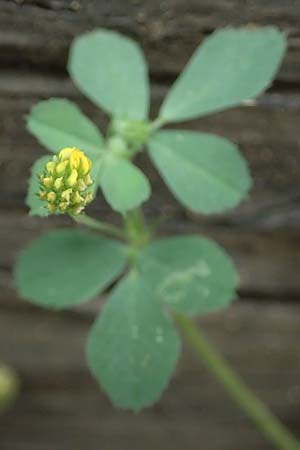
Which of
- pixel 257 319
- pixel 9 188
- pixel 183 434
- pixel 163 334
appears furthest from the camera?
pixel 183 434

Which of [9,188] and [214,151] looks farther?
[9,188]

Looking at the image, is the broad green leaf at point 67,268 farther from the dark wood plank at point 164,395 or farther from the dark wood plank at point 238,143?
the dark wood plank at point 164,395

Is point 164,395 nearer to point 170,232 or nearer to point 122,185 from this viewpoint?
point 170,232

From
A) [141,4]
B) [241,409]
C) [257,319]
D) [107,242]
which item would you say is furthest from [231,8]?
[241,409]

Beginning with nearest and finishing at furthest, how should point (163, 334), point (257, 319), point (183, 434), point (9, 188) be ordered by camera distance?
1. point (163, 334)
2. point (9, 188)
3. point (257, 319)
4. point (183, 434)

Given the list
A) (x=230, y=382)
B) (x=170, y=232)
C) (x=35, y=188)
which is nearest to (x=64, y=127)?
(x=35, y=188)

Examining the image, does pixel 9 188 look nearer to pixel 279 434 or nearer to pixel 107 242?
pixel 107 242

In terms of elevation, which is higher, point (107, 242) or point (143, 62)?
point (143, 62)
